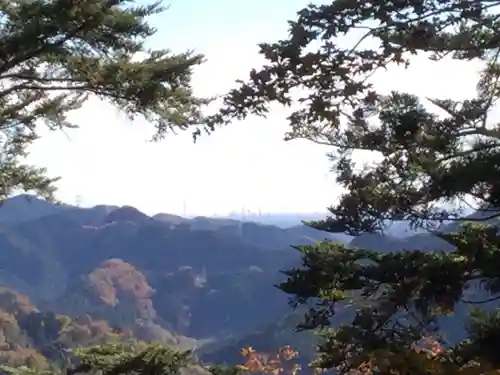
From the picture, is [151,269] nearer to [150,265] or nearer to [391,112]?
[150,265]

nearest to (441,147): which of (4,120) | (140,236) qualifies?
(4,120)

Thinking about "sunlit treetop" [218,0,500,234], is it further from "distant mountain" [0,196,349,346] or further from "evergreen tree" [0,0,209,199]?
"distant mountain" [0,196,349,346]

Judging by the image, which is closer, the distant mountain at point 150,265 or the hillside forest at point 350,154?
the hillside forest at point 350,154

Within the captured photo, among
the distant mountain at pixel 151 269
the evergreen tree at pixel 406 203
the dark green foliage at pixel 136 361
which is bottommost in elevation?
the distant mountain at pixel 151 269

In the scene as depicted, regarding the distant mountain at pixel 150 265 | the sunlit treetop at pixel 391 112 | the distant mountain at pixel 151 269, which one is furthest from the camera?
the distant mountain at pixel 150 265

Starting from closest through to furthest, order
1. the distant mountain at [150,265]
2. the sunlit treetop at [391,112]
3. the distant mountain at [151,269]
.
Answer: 1. the sunlit treetop at [391,112]
2. the distant mountain at [151,269]
3. the distant mountain at [150,265]

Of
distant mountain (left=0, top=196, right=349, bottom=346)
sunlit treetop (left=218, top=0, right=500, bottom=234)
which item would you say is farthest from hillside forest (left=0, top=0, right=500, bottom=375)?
distant mountain (left=0, top=196, right=349, bottom=346)

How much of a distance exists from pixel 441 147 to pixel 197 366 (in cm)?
254

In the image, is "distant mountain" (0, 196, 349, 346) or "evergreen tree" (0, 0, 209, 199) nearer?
"evergreen tree" (0, 0, 209, 199)

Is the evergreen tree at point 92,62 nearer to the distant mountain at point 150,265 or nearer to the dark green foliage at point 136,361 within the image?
the dark green foliage at point 136,361

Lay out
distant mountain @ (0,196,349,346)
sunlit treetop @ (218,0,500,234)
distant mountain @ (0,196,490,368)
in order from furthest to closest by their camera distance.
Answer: distant mountain @ (0,196,349,346) < distant mountain @ (0,196,490,368) < sunlit treetop @ (218,0,500,234)

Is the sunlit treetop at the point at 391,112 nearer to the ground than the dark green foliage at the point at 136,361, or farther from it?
farther from it

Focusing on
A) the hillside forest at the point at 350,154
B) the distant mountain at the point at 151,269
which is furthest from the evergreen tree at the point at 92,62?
the distant mountain at the point at 151,269

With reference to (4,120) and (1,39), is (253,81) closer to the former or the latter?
(1,39)
